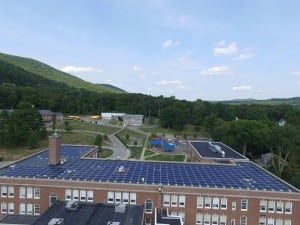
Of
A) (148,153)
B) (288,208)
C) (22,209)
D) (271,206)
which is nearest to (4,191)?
(22,209)

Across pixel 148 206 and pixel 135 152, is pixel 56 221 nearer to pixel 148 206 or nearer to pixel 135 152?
pixel 148 206

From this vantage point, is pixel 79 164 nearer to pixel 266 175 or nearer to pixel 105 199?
pixel 105 199

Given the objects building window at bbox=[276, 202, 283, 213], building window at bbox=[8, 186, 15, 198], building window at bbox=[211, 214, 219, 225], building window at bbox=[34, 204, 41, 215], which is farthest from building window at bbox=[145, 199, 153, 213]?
building window at bbox=[8, 186, 15, 198]

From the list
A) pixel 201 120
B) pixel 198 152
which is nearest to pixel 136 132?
pixel 201 120

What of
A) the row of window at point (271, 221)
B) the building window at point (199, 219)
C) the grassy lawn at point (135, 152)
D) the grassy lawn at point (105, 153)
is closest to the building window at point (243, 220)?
the row of window at point (271, 221)

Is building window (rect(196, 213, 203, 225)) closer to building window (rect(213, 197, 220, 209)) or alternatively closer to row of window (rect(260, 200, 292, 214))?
building window (rect(213, 197, 220, 209))

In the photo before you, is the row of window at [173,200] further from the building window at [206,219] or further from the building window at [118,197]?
the building window at [118,197]
